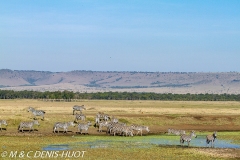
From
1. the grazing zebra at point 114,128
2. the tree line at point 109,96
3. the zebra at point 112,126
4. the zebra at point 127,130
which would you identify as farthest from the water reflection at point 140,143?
the tree line at point 109,96

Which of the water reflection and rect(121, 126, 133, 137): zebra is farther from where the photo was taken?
rect(121, 126, 133, 137): zebra

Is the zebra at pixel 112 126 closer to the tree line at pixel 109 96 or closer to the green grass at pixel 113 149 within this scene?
the green grass at pixel 113 149

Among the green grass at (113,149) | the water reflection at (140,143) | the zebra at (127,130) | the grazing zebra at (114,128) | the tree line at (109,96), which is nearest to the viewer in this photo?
the green grass at (113,149)

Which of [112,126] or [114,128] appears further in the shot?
[112,126]

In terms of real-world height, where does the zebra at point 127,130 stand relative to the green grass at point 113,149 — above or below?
above

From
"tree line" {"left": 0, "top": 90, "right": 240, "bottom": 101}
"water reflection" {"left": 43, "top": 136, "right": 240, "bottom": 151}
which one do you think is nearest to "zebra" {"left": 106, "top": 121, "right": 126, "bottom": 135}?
"water reflection" {"left": 43, "top": 136, "right": 240, "bottom": 151}

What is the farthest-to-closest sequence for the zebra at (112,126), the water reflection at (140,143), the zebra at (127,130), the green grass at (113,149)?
the zebra at (112,126), the zebra at (127,130), the water reflection at (140,143), the green grass at (113,149)

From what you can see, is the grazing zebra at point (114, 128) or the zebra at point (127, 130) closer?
the zebra at point (127, 130)

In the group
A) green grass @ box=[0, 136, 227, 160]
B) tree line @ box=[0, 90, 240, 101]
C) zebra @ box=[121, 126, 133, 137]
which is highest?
tree line @ box=[0, 90, 240, 101]

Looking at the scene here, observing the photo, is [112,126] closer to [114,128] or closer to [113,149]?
[114,128]

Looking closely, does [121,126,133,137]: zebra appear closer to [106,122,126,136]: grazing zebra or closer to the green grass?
[106,122,126,136]: grazing zebra

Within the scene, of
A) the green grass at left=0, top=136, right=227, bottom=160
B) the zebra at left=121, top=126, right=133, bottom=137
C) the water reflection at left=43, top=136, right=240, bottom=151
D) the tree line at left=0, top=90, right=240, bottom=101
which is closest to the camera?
the green grass at left=0, top=136, right=227, bottom=160

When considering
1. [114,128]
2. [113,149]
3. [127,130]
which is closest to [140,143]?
[113,149]

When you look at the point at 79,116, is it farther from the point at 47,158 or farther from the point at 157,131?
the point at 47,158
